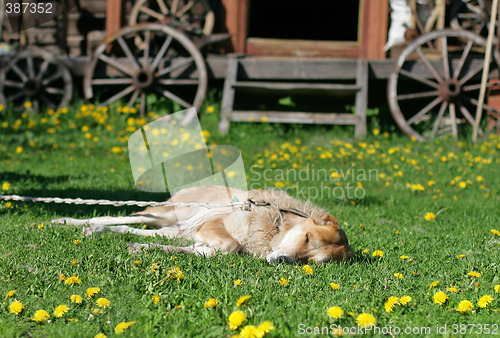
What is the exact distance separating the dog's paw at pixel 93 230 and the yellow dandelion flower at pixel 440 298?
2.14m

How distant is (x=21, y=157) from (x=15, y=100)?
3379 mm

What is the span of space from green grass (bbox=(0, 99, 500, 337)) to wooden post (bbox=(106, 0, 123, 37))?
3.32m

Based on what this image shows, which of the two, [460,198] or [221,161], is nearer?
[460,198]

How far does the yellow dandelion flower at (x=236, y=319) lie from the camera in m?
1.95

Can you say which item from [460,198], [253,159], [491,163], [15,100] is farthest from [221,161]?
[15,100]

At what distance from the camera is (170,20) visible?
8.71 m

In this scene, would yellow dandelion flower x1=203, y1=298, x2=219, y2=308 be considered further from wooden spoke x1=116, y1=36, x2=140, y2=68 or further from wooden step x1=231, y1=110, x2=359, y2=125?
wooden spoke x1=116, y1=36, x2=140, y2=68

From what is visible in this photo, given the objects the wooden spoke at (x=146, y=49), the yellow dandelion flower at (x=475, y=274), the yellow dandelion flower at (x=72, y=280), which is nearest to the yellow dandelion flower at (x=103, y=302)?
the yellow dandelion flower at (x=72, y=280)

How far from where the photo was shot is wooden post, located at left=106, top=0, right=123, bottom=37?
908 centimetres

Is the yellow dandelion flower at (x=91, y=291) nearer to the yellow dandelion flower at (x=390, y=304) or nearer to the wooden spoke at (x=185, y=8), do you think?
the yellow dandelion flower at (x=390, y=304)

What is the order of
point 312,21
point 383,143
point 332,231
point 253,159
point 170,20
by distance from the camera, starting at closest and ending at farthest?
1. point 332,231
2. point 253,159
3. point 383,143
4. point 170,20
5. point 312,21

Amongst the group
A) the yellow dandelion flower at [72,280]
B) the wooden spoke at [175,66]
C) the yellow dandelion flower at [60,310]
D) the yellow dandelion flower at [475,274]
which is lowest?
the yellow dandelion flower at [475,274]

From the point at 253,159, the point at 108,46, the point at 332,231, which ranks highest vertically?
the point at 108,46

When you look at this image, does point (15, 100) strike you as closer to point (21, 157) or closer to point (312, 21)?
point (21, 157)
